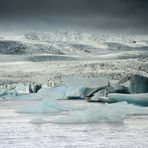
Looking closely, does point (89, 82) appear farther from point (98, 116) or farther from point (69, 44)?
point (69, 44)

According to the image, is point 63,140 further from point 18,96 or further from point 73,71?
point 73,71

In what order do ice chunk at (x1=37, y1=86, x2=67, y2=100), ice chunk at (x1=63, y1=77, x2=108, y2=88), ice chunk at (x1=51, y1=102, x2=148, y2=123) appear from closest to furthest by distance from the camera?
1. ice chunk at (x1=51, y1=102, x2=148, y2=123)
2. ice chunk at (x1=63, y1=77, x2=108, y2=88)
3. ice chunk at (x1=37, y1=86, x2=67, y2=100)

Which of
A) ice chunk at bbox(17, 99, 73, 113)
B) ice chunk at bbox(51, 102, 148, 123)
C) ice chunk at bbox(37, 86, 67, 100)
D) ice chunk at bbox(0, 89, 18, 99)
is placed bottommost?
ice chunk at bbox(0, 89, 18, 99)

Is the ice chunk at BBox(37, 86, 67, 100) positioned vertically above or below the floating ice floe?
below

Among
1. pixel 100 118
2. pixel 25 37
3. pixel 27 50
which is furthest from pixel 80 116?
pixel 25 37

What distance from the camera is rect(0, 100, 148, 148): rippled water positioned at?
33.0 feet

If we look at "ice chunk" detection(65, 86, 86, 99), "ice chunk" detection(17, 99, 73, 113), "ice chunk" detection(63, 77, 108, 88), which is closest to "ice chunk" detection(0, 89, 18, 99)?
Answer: "ice chunk" detection(63, 77, 108, 88)

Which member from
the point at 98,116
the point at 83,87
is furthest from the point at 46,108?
the point at 83,87

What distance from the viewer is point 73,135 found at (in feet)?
37.1

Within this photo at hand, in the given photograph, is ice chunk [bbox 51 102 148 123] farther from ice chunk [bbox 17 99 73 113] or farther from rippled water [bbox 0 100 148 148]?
ice chunk [bbox 17 99 73 113]

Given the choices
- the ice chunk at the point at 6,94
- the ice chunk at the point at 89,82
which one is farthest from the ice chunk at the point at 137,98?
the ice chunk at the point at 6,94

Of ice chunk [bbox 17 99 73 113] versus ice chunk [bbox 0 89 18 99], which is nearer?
ice chunk [bbox 17 99 73 113]

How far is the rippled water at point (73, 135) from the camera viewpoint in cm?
1007

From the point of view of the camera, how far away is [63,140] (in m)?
10.6
